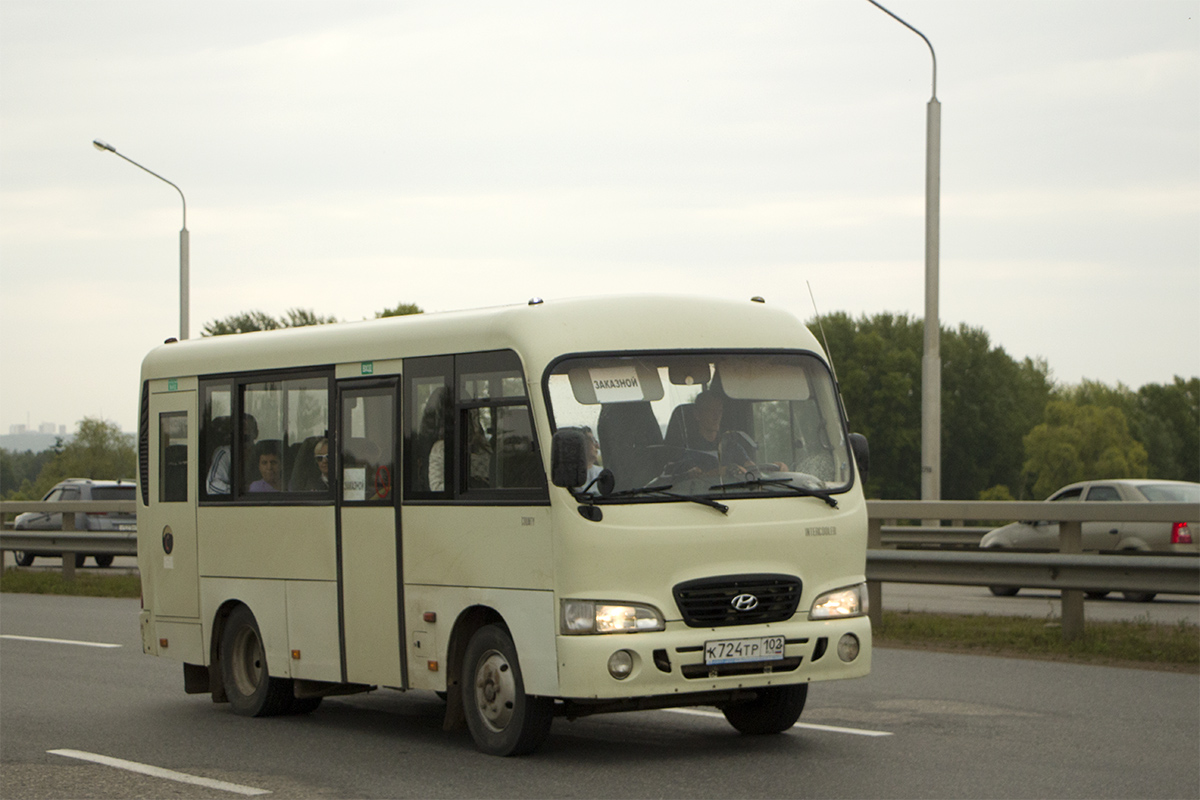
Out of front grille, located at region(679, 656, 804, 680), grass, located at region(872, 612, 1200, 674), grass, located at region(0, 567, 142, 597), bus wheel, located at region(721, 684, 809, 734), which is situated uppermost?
front grille, located at region(679, 656, 804, 680)

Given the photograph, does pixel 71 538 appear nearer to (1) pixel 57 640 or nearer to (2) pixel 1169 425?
(1) pixel 57 640

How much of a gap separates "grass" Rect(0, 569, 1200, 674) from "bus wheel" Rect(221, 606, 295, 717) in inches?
250

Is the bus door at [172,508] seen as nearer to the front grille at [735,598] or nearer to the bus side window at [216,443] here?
the bus side window at [216,443]

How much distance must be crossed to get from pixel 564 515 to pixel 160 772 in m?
2.53

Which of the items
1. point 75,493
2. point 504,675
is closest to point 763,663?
point 504,675

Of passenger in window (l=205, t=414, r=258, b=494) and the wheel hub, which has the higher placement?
passenger in window (l=205, t=414, r=258, b=494)

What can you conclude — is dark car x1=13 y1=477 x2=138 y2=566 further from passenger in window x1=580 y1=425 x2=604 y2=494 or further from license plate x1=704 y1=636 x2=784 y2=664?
license plate x1=704 y1=636 x2=784 y2=664

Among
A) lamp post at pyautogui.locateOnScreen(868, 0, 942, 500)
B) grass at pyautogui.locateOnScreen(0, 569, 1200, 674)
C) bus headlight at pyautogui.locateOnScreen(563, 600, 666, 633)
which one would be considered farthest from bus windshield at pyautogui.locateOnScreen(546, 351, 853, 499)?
lamp post at pyautogui.locateOnScreen(868, 0, 942, 500)

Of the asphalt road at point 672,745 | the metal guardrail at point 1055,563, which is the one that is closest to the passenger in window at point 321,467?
the asphalt road at point 672,745

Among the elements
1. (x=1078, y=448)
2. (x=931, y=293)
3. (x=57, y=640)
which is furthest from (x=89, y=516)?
(x=1078, y=448)

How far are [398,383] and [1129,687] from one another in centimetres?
579

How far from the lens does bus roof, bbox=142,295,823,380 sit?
9.05 meters

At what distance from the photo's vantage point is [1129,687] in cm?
1189

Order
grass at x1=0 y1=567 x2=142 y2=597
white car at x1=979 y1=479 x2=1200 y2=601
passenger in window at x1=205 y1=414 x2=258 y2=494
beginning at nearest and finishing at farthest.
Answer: passenger in window at x1=205 y1=414 x2=258 y2=494
white car at x1=979 y1=479 x2=1200 y2=601
grass at x1=0 y1=567 x2=142 y2=597
